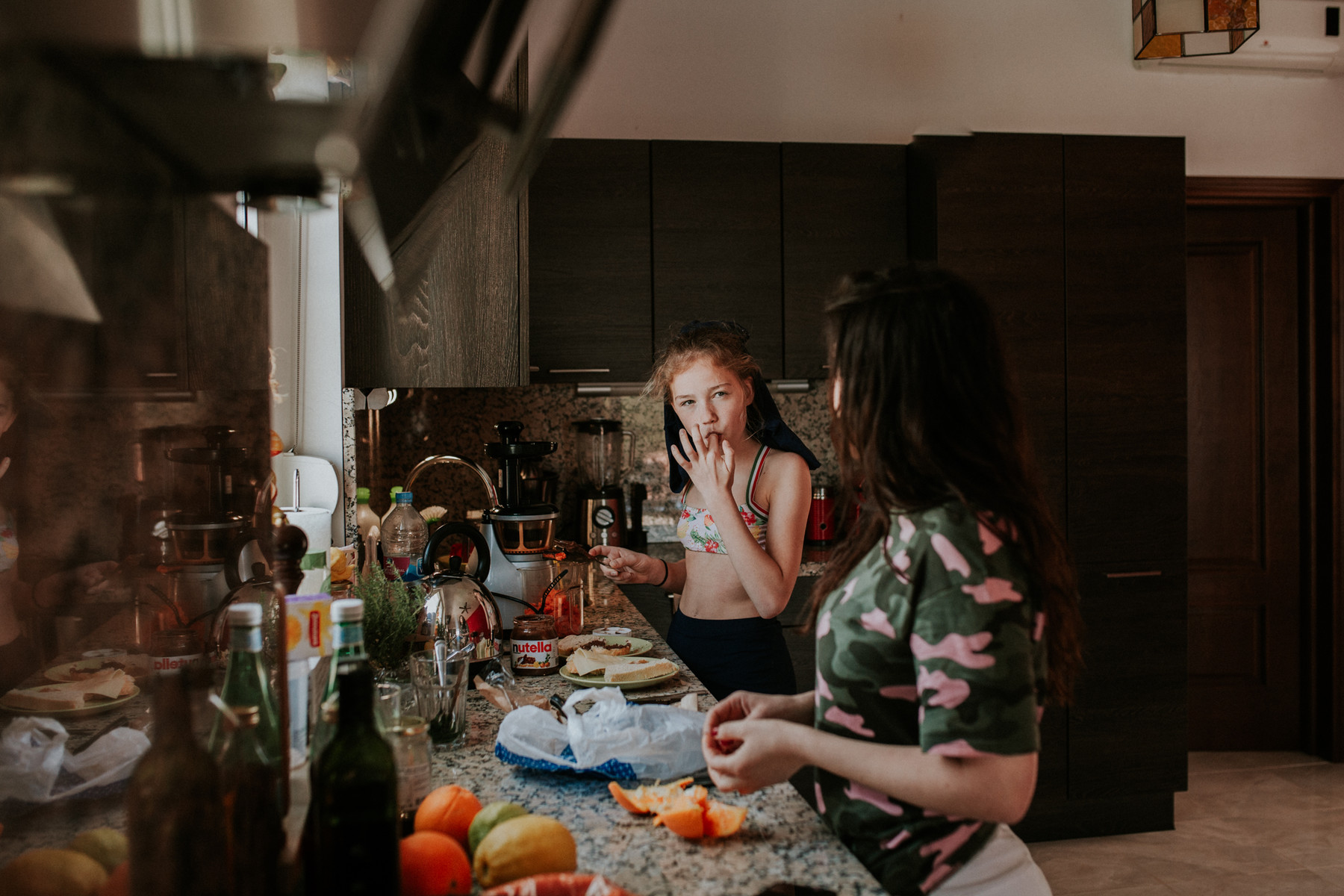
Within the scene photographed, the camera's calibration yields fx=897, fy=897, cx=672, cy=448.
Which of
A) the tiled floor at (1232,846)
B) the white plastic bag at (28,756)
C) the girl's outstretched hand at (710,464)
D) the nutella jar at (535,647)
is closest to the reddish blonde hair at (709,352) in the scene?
the girl's outstretched hand at (710,464)

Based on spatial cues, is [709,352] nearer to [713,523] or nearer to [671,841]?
[713,523]

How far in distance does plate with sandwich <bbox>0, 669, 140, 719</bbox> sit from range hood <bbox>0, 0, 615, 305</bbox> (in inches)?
5.8

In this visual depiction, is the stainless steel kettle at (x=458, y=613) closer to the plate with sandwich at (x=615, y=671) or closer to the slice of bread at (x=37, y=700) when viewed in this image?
the plate with sandwich at (x=615, y=671)

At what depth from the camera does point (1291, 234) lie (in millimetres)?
3871

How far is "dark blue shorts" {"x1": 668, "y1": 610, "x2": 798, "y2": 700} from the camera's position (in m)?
2.12

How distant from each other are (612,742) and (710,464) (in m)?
0.90

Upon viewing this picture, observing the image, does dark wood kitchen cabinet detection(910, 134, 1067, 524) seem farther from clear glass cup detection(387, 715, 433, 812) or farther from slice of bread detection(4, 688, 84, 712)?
slice of bread detection(4, 688, 84, 712)

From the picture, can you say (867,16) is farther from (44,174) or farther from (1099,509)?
(44,174)

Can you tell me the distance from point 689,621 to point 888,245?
179cm

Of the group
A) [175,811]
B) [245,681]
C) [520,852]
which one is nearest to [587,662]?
[520,852]

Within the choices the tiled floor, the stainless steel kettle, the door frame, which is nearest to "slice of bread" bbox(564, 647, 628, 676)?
the stainless steel kettle

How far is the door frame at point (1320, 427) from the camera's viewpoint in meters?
3.77

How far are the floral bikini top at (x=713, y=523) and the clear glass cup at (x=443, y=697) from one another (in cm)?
84

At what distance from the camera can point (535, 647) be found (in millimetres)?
1833
